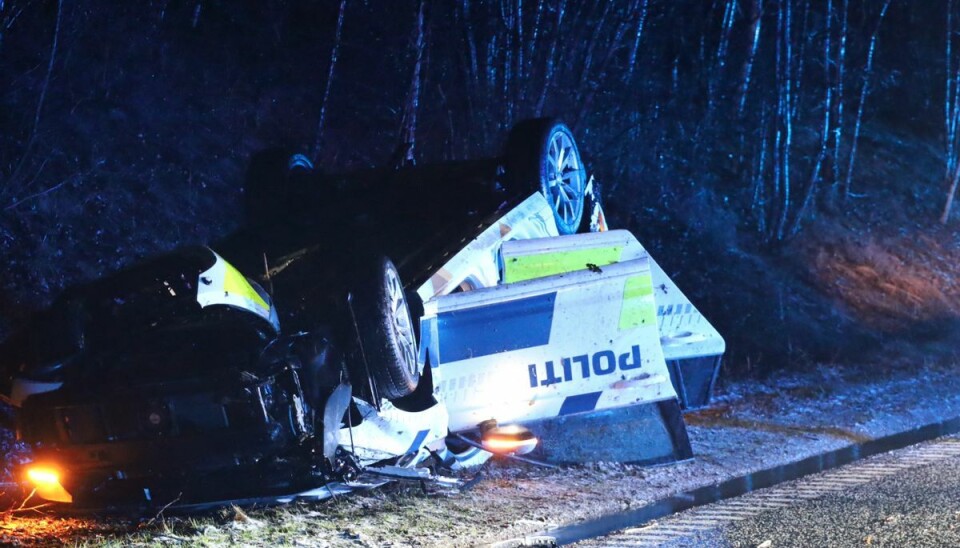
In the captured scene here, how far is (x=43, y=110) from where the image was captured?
30.6ft

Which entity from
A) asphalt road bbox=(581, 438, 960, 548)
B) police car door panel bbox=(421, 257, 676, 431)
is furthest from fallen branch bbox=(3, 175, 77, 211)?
asphalt road bbox=(581, 438, 960, 548)

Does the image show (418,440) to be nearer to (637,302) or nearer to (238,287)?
(238,287)

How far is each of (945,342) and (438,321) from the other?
823 cm

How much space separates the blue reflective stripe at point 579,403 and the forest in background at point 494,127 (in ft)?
9.13

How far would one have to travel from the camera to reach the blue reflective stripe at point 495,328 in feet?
18.0

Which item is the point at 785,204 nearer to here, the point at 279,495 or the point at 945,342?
the point at 945,342

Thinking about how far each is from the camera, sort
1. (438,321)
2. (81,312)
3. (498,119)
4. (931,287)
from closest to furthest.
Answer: (81,312), (438,321), (498,119), (931,287)

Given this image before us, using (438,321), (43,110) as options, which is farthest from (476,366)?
(43,110)

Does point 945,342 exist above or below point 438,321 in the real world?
below

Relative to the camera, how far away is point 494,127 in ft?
41.3

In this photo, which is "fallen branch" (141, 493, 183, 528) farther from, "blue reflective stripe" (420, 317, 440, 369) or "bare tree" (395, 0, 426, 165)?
"bare tree" (395, 0, 426, 165)

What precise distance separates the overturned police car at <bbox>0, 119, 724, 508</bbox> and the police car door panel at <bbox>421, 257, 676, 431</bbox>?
1cm

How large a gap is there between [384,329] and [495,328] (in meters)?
1.14

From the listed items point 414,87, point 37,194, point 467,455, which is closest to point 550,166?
point 467,455
